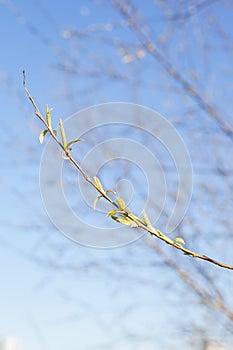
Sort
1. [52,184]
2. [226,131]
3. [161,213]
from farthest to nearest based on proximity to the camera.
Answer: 1. [52,184]
2. [161,213]
3. [226,131]

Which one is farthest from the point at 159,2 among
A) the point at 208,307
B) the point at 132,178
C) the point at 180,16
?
the point at 208,307

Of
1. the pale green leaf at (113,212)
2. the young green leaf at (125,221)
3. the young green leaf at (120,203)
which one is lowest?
the young green leaf at (125,221)

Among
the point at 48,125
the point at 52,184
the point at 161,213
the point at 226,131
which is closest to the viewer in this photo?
the point at 48,125

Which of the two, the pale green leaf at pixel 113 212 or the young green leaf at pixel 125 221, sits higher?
the pale green leaf at pixel 113 212

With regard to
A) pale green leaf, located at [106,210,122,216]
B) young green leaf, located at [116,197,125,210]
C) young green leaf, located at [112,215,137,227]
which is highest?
young green leaf, located at [116,197,125,210]

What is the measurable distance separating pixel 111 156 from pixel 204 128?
43 cm

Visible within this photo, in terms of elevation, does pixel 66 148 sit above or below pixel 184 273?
below

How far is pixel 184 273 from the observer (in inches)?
93.8

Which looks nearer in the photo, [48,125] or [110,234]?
[48,125]

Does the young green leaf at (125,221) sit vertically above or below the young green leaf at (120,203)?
below

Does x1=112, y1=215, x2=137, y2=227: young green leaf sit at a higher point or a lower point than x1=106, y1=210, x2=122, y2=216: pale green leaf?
lower

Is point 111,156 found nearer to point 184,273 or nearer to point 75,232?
point 75,232

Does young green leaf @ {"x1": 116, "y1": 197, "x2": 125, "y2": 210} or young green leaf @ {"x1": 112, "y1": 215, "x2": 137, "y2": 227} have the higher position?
young green leaf @ {"x1": 116, "y1": 197, "x2": 125, "y2": 210}

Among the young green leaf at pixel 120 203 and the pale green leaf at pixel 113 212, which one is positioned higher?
the young green leaf at pixel 120 203
